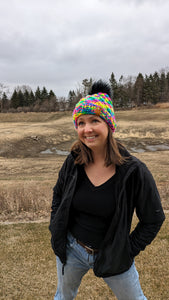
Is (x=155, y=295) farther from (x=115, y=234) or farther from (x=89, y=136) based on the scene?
(x=89, y=136)

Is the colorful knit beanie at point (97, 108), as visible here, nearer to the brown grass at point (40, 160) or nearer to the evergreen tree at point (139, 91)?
the brown grass at point (40, 160)

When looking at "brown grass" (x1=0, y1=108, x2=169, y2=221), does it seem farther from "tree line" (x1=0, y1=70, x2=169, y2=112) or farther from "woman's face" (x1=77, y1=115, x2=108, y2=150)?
"tree line" (x1=0, y1=70, x2=169, y2=112)

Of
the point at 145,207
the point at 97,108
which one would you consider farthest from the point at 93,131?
the point at 145,207

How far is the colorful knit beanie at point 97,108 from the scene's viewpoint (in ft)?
6.32

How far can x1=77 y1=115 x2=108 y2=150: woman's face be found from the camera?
191 centimetres

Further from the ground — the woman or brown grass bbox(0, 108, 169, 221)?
the woman

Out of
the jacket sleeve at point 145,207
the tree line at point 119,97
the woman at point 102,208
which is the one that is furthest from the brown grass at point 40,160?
the tree line at point 119,97

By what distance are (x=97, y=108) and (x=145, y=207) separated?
3.07 ft

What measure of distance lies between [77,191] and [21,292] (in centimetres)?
226

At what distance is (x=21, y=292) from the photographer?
3.18 metres

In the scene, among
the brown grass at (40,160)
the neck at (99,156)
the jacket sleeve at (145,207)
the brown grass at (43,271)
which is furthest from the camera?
the brown grass at (40,160)

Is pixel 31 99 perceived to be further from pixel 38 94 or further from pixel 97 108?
pixel 97 108

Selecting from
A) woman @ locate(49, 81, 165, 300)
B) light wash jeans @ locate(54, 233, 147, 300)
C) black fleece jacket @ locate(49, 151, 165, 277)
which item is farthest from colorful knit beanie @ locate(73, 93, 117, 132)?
light wash jeans @ locate(54, 233, 147, 300)

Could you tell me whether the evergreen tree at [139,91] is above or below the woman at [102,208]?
above
